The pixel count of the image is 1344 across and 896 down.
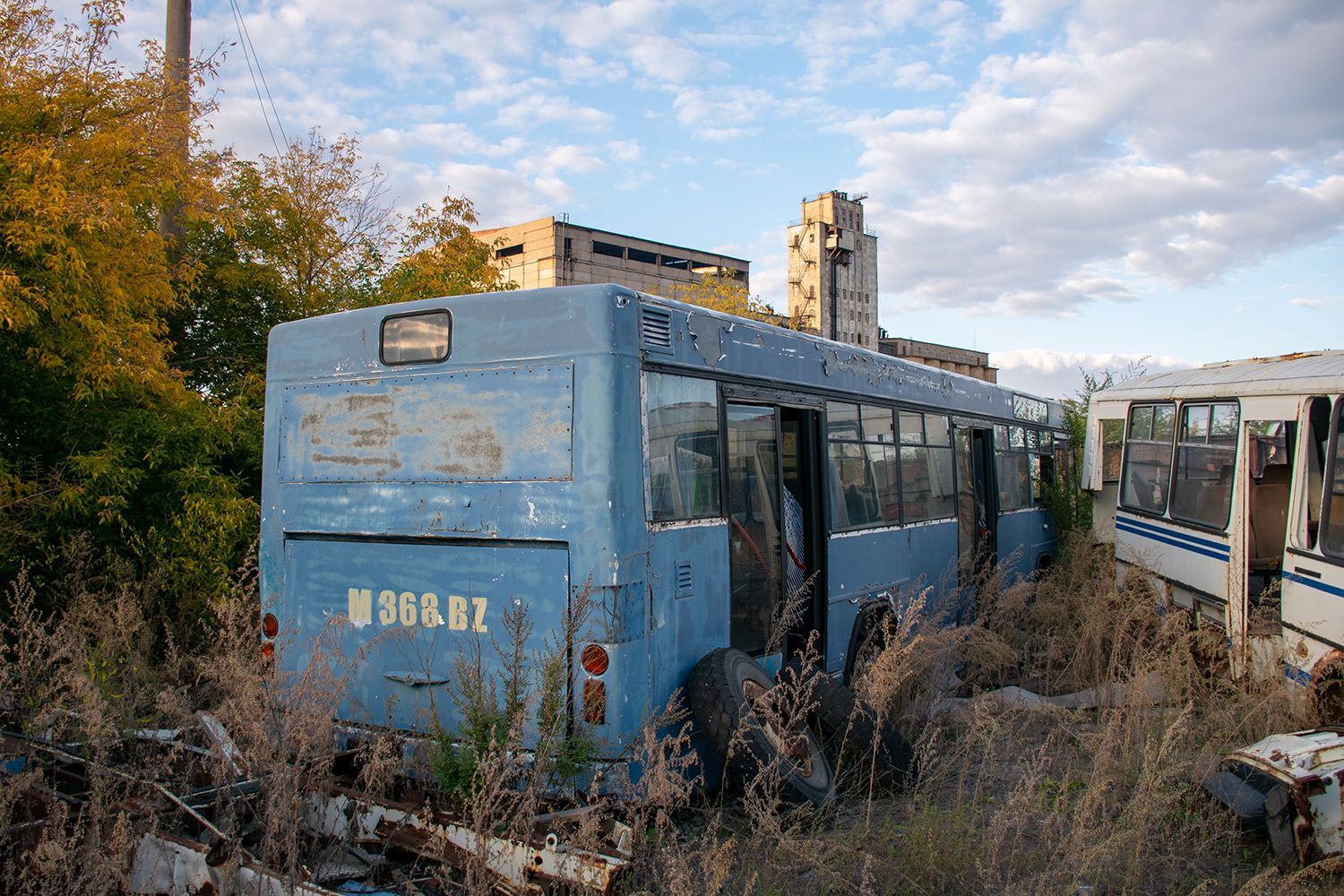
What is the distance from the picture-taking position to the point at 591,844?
3070 mm

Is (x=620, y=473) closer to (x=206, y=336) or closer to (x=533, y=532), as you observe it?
(x=533, y=532)

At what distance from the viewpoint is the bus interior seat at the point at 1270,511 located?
23.3ft

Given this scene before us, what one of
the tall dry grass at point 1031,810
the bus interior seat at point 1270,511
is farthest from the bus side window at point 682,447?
the bus interior seat at point 1270,511

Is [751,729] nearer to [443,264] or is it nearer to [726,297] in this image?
[443,264]

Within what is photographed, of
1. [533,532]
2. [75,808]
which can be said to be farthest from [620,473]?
[75,808]

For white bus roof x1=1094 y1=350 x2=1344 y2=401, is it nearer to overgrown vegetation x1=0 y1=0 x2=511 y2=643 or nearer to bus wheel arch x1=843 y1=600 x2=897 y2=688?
bus wheel arch x1=843 y1=600 x2=897 y2=688

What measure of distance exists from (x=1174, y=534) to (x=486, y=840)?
23.7ft

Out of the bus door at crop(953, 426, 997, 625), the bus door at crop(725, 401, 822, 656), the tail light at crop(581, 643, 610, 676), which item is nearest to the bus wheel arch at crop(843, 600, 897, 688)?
the bus door at crop(725, 401, 822, 656)

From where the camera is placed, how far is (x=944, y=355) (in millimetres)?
71625

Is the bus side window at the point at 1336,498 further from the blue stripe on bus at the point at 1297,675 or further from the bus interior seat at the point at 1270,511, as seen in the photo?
the bus interior seat at the point at 1270,511

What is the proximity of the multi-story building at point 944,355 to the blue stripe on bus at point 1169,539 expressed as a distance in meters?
54.1

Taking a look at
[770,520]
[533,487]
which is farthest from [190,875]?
[770,520]

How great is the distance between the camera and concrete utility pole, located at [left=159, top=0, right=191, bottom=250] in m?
8.37

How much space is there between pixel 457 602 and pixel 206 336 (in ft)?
26.3
